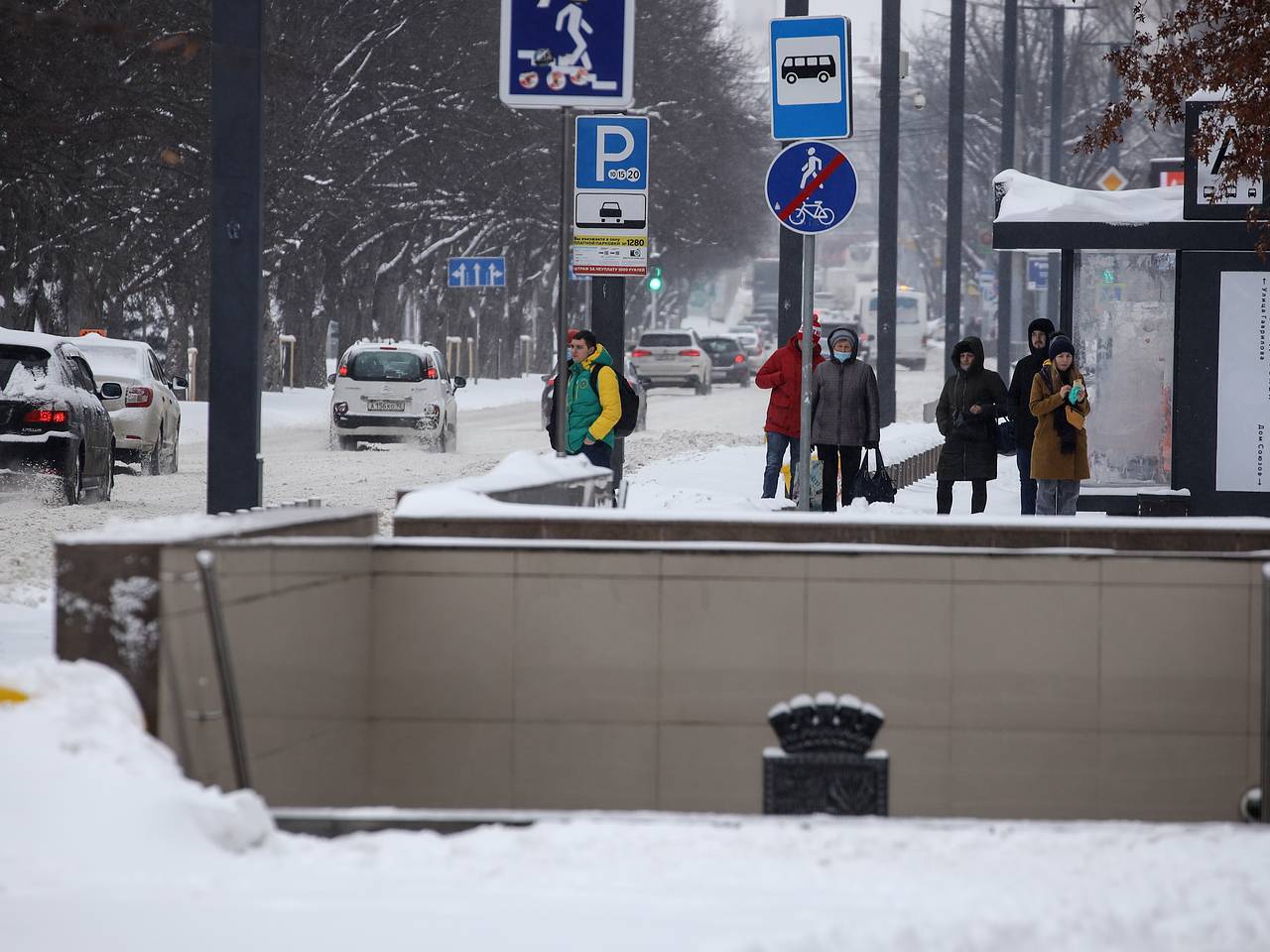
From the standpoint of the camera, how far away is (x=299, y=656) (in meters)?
6.54

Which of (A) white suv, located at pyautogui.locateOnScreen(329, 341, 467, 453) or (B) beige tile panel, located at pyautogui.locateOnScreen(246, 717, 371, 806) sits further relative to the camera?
(A) white suv, located at pyautogui.locateOnScreen(329, 341, 467, 453)

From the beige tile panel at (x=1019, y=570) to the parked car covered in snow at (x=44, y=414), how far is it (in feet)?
42.3

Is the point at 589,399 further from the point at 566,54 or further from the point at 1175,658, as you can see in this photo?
the point at 1175,658

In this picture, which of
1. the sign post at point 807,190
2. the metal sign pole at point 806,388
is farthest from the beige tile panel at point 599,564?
the sign post at point 807,190

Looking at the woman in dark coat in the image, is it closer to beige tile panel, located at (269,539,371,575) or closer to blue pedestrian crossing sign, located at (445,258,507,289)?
beige tile panel, located at (269,539,371,575)

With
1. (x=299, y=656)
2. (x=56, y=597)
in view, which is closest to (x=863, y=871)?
(x=299, y=656)

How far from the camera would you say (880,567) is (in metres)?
6.92

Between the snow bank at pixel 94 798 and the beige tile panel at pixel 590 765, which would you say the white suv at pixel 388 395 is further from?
the snow bank at pixel 94 798

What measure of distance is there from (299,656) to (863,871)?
6.13 ft

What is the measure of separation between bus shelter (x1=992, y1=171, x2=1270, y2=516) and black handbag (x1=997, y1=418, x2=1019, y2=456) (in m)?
1.49

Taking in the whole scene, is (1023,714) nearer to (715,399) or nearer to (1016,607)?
(1016,607)

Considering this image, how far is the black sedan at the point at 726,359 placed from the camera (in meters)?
67.2

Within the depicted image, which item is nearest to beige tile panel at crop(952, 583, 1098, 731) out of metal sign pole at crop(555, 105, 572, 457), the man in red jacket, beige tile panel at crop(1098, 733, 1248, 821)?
beige tile panel at crop(1098, 733, 1248, 821)

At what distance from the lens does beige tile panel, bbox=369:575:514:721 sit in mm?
7031
